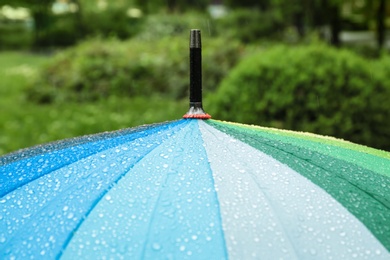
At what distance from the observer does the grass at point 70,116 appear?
946 centimetres

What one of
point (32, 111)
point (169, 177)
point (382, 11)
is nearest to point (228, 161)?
point (169, 177)

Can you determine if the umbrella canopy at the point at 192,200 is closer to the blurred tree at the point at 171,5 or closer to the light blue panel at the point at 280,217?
the light blue panel at the point at 280,217

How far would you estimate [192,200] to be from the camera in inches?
70.7

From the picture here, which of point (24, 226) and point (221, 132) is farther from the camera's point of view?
point (221, 132)

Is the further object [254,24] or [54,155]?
[254,24]

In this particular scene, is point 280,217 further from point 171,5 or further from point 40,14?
point 171,5

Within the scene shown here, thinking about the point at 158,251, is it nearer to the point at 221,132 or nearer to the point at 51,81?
the point at 221,132

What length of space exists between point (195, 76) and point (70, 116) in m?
8.69

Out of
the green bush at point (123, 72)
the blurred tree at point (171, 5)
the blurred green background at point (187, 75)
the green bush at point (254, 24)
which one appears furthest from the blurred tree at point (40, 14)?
the green bush at point (123, 72)

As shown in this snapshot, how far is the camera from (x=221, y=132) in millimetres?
2199

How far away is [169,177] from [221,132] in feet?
1.17

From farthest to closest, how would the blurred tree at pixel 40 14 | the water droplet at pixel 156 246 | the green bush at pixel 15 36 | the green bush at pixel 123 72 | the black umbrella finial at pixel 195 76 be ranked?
1. the green bush at pixel 15 36
2. the blurred tree at pixel 40 14
3. the green bush at pixel 123 72
4. the black umbrella finial at pixel 195 76
5. the water droplet at pixel 156 246

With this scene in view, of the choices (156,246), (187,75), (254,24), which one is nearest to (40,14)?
(254,24)

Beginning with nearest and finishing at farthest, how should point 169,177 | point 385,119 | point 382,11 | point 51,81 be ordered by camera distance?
point 169,177 < point 385,119 < point 51,81 < point 382,11
